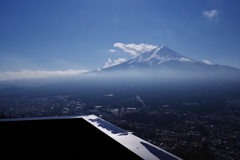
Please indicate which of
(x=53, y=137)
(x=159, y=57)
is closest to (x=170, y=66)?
(x=159, y=57)

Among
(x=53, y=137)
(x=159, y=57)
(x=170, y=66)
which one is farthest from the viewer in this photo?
(x=159, y=57)

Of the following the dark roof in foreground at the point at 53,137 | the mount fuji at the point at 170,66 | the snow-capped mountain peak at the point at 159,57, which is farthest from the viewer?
the snow-capped mountain peak at the point at 159,57

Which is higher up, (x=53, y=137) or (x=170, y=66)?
(x=170, y=66)

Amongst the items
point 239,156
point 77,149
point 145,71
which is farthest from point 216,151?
point 145,71

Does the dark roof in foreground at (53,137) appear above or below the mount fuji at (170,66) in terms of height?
below

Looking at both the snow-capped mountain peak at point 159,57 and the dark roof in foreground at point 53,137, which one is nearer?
the dark roof in foreground at point 53,137

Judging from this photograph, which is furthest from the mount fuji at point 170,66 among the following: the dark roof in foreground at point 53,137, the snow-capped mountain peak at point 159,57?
the dark roof in foreground at point 53,137

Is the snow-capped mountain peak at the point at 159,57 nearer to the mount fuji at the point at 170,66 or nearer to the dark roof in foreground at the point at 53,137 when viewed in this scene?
the mount fuji at the point at 170,66

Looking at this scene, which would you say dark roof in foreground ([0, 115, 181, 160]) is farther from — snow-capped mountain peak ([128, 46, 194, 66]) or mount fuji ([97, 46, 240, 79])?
snow-capped mountain peak ([128, 46, 194, 66])

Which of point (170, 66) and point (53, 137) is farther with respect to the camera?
point (170, 66)

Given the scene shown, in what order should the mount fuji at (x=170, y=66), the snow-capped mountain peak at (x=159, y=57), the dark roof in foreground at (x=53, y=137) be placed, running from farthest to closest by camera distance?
the snow-capped mountain peak at (x=159, y=57) < the mount fuji at (x=170, y=66) < the dark roof in foreground at (x=53, y=137)

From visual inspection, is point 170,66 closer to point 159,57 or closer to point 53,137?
point 159,57
